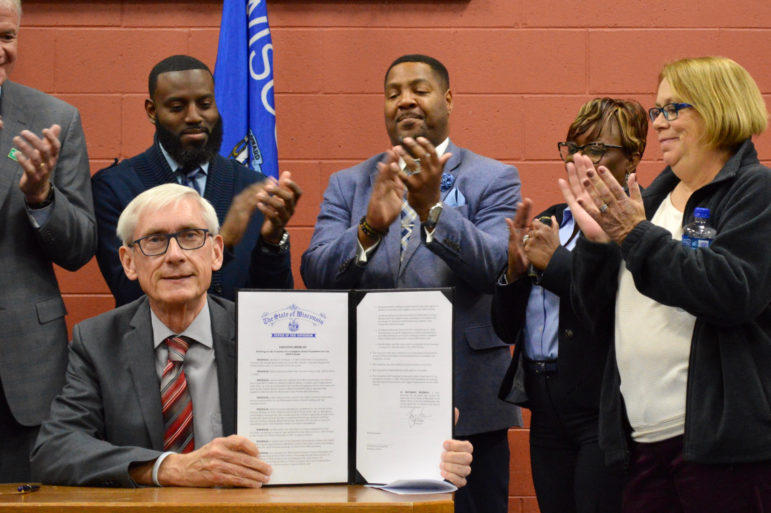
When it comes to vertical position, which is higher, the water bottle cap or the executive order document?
the water bottle cap

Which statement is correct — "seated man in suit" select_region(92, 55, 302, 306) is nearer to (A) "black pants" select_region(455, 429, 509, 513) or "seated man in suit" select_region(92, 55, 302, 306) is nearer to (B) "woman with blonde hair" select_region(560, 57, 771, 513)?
(A) "black pants" select_region(455, 429, 509, 513)

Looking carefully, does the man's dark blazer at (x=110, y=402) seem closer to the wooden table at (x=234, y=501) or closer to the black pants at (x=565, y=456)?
the wooden table at (x=234, y=501)

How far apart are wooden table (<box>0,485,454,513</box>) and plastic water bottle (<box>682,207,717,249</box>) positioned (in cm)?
80

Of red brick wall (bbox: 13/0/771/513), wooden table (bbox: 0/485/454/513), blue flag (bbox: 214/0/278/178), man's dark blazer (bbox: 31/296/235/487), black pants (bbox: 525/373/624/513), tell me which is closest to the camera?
wooden table (bbox: 0/485/454/513)

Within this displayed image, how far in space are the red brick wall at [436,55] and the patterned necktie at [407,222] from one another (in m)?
0.78

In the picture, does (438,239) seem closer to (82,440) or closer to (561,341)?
(561,341)

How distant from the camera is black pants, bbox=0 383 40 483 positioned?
2326 mm

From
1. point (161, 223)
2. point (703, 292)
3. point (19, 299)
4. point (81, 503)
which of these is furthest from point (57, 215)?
point (703, 292)

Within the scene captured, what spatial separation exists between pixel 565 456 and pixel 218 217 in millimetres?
1201

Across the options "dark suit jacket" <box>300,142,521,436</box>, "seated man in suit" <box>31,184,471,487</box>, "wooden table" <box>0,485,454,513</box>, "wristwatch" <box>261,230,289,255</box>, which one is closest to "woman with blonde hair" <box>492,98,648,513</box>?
"dark suit jacket" <box>300,142,521,436</box>

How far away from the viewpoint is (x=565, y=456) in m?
2.36

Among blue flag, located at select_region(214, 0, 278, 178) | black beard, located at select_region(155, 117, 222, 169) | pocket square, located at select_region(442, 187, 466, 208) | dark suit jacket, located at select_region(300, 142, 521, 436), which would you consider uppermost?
blue flag, located at select_region(214, 0, 278, 178)

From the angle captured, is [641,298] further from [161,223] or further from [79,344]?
[79,344]

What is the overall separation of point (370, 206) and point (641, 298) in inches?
30.2
